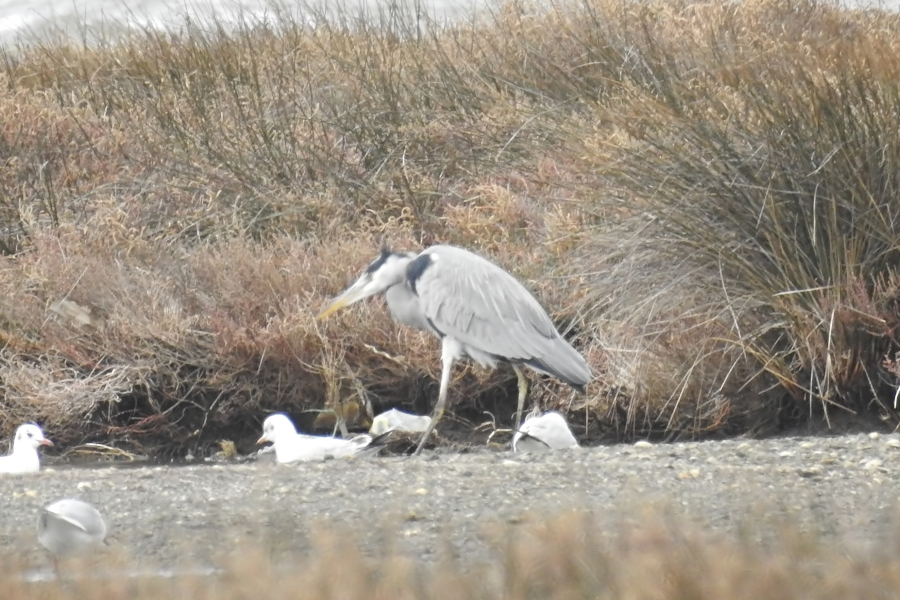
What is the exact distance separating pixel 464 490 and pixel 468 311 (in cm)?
199

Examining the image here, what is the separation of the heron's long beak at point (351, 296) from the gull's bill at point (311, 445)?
0.73 m

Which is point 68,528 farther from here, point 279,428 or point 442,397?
point 442,397

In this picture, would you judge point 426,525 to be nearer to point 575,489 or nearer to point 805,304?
point 575,489

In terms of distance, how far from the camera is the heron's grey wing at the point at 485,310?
669 cm

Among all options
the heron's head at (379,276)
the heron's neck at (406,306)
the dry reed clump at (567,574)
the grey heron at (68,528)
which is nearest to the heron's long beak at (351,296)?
the heron's head at (379,276)

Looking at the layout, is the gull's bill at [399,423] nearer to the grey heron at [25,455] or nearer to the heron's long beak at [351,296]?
the heron's long beak at [351,296]

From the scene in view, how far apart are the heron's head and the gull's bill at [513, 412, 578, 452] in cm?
118

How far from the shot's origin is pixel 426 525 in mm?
4430

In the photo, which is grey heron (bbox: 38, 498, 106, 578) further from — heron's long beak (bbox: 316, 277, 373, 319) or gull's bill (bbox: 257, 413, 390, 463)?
heron's long beak (bbox: 316, 277, 373, 319)

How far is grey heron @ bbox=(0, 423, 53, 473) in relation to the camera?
6.30 meters

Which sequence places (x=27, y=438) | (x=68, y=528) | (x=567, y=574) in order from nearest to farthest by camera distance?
(x=567, y=574) → (x=68, y=528) → (x=27, y=438)

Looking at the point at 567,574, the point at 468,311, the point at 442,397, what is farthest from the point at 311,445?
the point at 567,574

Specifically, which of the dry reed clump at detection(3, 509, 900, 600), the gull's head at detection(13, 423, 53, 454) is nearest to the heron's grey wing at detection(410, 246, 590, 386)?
the gull's head at detection(13, 423, 53, 454)

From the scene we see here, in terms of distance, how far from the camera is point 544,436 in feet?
20.7
